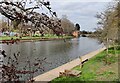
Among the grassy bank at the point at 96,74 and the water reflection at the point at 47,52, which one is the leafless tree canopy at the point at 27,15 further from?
the grassy bank at the point at 96,74

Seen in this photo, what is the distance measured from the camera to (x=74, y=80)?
10148mm

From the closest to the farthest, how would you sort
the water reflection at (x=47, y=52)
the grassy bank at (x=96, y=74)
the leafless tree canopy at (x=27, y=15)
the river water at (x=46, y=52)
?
1. the leafless tree canopy at (x=27, y=15)
2. the river water at (x=46, y=52)
3. the water reflection at (x=47, y=52)
4. the grassy bank at (x=96, y=74)

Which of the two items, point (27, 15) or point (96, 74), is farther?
point (96, 74)

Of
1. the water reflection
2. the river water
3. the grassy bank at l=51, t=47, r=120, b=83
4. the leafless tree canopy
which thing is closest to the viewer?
the leafless tree canopy

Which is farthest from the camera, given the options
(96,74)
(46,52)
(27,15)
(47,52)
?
(47,52)

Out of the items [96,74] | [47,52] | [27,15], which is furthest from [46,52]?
[27,15]

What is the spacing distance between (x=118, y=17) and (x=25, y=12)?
1692 centimetres

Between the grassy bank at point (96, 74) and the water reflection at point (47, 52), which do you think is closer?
the water reflection at point (47, 52)

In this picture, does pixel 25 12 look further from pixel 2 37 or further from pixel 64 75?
pixel 64 75

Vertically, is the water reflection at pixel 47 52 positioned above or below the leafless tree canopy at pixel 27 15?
below

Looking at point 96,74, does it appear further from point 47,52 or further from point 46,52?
point 47,52

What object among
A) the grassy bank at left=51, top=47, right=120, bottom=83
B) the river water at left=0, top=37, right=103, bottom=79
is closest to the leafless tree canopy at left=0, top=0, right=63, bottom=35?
the river water at left=0, top=37, right=103, bottom=79

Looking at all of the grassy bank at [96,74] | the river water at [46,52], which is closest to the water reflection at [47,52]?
the river water at [46,52]

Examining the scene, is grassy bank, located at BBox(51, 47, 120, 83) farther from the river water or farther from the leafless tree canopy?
the leafless tree canopy
